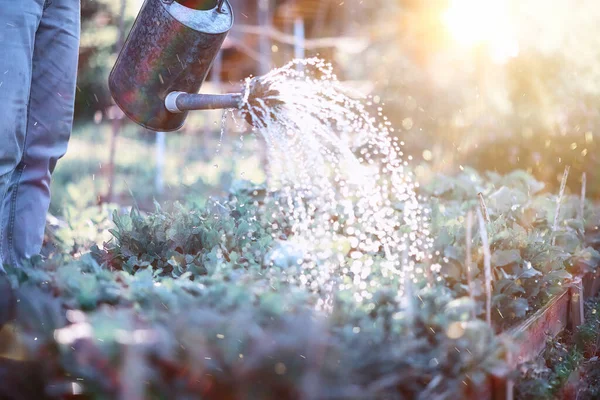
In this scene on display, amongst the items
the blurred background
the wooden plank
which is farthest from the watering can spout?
the wooden plank

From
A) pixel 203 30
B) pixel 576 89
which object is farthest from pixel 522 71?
pixel 203 30

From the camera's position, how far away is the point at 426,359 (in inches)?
53.5

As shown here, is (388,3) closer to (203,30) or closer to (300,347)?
(203,30)

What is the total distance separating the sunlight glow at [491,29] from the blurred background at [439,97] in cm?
1

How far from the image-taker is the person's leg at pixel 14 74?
1986 mm

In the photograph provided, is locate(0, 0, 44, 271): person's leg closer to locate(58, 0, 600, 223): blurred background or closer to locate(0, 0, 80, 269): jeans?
locate(0, 0, 80, 269): jeans

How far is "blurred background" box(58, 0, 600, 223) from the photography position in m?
4.70

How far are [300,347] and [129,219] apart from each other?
1331 millimetres

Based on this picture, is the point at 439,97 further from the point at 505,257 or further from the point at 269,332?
the point at 269,332

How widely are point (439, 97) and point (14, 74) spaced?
4.60 meters

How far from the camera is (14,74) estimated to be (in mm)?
2012

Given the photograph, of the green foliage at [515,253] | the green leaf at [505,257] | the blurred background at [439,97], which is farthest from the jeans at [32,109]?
the green leaf at [505,257]

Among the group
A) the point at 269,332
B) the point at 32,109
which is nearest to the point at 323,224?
the point at 32,109

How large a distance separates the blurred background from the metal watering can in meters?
0.47
